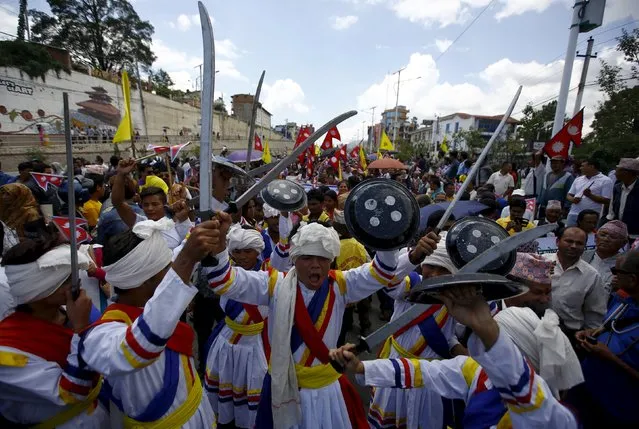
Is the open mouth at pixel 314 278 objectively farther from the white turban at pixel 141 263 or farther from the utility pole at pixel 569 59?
the utility pole at pixel 569 59

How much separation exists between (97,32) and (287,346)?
197 feet

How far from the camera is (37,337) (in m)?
1.72

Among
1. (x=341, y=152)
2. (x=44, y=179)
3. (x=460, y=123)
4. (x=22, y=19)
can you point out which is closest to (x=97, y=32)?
(x=22, y=19)

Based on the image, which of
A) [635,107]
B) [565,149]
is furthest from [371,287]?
[635,107]

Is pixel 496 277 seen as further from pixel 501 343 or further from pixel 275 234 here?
pixel 275 234

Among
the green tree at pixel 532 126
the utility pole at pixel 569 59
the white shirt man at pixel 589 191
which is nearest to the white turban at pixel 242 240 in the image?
the white shirt man at pixel 589 191

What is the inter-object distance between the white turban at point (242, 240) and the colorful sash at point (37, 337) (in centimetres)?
181

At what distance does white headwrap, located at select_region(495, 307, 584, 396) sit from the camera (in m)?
1.60

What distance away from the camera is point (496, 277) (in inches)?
53.2

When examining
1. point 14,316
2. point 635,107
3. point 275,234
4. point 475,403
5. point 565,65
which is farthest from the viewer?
point 635,107

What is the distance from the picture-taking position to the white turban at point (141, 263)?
1.80 metres

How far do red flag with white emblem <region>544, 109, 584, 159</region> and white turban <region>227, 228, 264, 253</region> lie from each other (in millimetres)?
6421

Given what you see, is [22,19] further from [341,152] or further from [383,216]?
[383,216]

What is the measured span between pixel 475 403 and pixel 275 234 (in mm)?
3782
